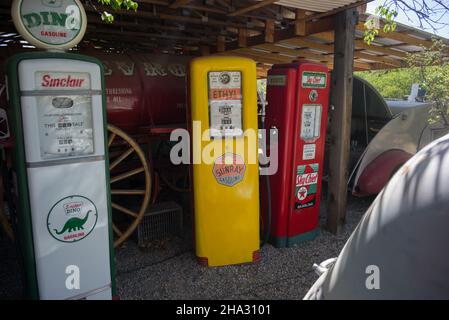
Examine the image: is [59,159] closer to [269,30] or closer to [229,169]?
[229,169]

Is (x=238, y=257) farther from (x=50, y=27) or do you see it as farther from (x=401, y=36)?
(x=401, y=36)

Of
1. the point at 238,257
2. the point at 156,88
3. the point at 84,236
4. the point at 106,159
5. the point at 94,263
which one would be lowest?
the point at 238,257

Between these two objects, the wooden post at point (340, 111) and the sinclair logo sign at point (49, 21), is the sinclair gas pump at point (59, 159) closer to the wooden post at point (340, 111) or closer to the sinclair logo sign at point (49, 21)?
the sinclair logo sign at point (49, 21)

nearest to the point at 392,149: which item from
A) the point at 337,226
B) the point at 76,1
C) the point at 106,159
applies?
the point at 337,226

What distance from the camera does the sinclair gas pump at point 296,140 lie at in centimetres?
347

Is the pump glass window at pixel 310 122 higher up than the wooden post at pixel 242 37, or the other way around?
the wooden post at pixel 242 37

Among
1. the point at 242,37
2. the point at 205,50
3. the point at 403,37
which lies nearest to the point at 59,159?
the point at 242,37

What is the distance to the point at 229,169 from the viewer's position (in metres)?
3.18

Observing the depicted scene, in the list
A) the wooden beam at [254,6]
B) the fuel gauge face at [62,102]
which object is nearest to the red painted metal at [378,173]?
the wooden beam at [254,6]

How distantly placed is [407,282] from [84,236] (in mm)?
1990

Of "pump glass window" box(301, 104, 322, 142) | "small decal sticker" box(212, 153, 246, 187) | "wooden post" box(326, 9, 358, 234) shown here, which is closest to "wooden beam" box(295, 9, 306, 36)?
"wooden post" box(326, 9, 358, 234)

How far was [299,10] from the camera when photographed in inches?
160

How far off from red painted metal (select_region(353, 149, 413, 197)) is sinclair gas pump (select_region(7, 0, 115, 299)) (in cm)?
350

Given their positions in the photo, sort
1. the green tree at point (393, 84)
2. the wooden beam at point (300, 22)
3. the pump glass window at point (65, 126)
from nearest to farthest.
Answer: the pump glass window at point (65, 126), the wooden beam at point (300, 22), the green tree at point (393, 84)
